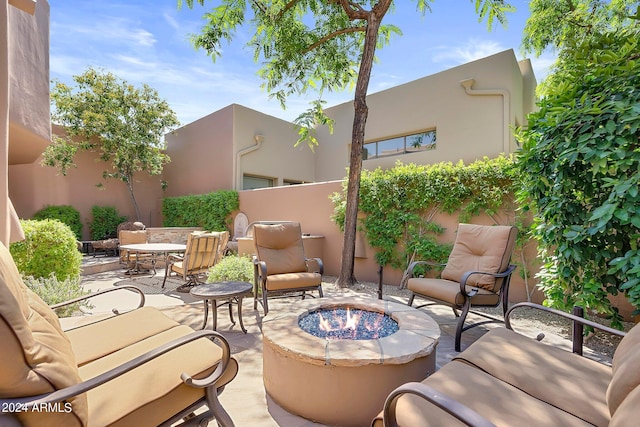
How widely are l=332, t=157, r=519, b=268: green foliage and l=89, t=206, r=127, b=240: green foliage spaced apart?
937 cm

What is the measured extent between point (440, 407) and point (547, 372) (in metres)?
0.99

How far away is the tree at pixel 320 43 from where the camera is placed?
18.0 feet

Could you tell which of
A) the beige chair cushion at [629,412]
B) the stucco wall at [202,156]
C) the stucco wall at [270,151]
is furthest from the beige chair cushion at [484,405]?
the stucco wall at [202,156]

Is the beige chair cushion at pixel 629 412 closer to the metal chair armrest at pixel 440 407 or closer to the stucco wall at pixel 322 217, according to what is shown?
the metal chair armrest at pixel 440 407

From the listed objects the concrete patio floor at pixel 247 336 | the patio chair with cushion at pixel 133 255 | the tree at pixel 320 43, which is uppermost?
the tree at pixel 320 43

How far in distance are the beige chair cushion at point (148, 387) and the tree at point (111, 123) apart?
36.4 feet

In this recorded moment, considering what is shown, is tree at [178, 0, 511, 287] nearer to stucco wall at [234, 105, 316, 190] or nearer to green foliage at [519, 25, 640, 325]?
green foliage at [519, 25, 640, 325]

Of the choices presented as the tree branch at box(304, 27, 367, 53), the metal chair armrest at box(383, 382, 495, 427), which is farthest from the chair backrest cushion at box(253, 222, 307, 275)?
the tree branch at box(304, 27, 367, 53)

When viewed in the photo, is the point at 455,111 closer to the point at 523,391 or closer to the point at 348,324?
the point at 348,324

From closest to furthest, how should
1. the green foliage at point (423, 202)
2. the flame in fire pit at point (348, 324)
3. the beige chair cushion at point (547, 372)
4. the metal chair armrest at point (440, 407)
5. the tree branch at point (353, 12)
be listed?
the metal chair armrest at point (440, 407), the beige chair cushion at point (547, 372), the flame in fire pit at point (348, 324), the green foliage at point (423, 202), the tree branch at point (353, 12)

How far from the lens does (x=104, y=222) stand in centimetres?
1082

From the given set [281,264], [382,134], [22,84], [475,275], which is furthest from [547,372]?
[382,134]

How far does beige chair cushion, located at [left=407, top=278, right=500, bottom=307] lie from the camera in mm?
3100

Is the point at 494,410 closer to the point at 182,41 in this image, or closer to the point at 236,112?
the point at 182,41
